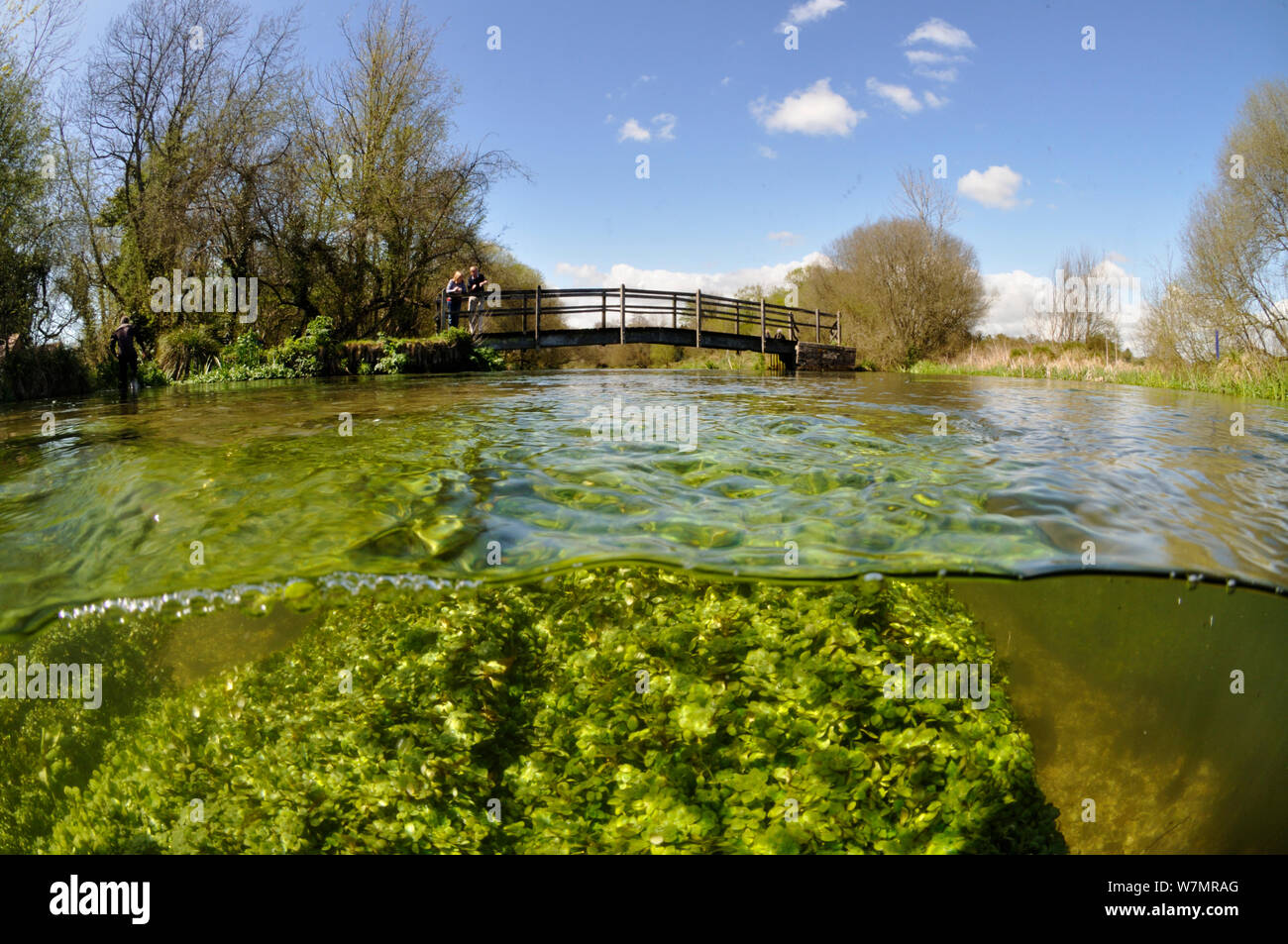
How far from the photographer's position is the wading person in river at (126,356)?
1345cm

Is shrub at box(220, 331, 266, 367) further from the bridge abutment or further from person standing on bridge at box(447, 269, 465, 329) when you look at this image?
the bridge abutment

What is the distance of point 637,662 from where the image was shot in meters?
2.95

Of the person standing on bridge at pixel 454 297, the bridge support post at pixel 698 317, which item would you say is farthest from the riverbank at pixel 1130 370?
the person standing on bridge at pixel 454 297

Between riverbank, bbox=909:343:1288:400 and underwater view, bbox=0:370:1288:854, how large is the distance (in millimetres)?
12404

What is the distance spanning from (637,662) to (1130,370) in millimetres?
20152

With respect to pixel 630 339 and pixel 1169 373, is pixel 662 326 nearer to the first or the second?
pixel 630 339

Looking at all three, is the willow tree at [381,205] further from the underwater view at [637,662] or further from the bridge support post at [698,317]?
the underwater view at [637,662]

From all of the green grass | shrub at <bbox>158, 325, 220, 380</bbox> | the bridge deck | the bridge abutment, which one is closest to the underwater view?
the green grass

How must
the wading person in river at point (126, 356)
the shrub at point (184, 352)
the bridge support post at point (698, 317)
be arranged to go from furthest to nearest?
1. the bridge support post at point (698, 317)
2. the shrub at point (184, 352)
3. the wading person in river at point (126, 356)

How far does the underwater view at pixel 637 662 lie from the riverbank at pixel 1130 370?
12404mm

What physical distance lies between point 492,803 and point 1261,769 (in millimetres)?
4251

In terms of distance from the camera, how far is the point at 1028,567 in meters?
3.47
